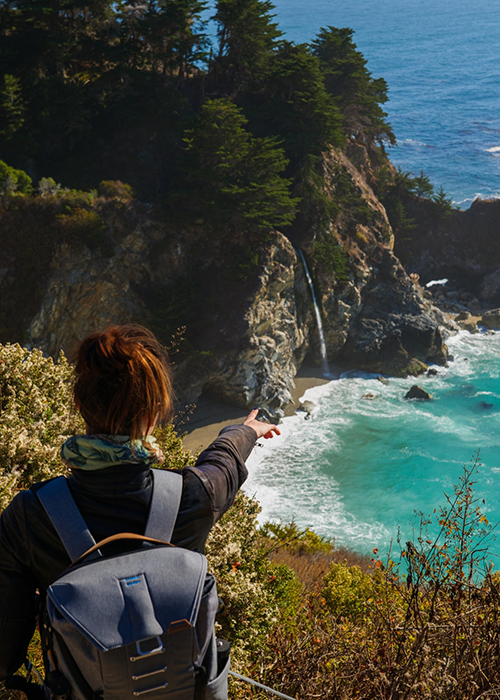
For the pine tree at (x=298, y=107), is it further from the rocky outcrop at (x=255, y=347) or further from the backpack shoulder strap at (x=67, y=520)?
the backpack shoulder strap at (x=67, y=520)

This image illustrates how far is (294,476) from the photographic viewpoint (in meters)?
18.0

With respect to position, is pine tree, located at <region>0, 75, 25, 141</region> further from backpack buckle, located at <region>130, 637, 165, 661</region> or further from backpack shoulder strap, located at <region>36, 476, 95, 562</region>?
backpack buckle, located at <region>130, 637, 165, 661</region>

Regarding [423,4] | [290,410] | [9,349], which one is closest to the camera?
[9,349]

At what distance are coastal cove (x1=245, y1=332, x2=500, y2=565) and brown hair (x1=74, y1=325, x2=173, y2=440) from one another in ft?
46.2

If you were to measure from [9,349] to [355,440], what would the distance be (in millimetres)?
16663

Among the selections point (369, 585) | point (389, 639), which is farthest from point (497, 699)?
point (369, 585)

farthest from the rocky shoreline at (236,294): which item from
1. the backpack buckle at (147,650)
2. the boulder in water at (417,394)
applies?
the backpack buckle at (147,650)

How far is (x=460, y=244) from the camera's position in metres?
34.8

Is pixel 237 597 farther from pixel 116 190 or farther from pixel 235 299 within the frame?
pixel 116 190

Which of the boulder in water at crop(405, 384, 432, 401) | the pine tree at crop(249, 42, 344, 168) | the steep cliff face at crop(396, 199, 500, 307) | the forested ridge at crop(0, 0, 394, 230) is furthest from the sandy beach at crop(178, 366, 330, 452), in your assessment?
the steep cliff face at crop(396, 199, 500, 307)

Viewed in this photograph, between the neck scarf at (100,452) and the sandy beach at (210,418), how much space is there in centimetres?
1534

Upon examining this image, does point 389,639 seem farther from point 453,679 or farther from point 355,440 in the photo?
point 355,440

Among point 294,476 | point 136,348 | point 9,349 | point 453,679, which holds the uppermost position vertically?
point 136,348

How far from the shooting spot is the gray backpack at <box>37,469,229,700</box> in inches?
56.0
